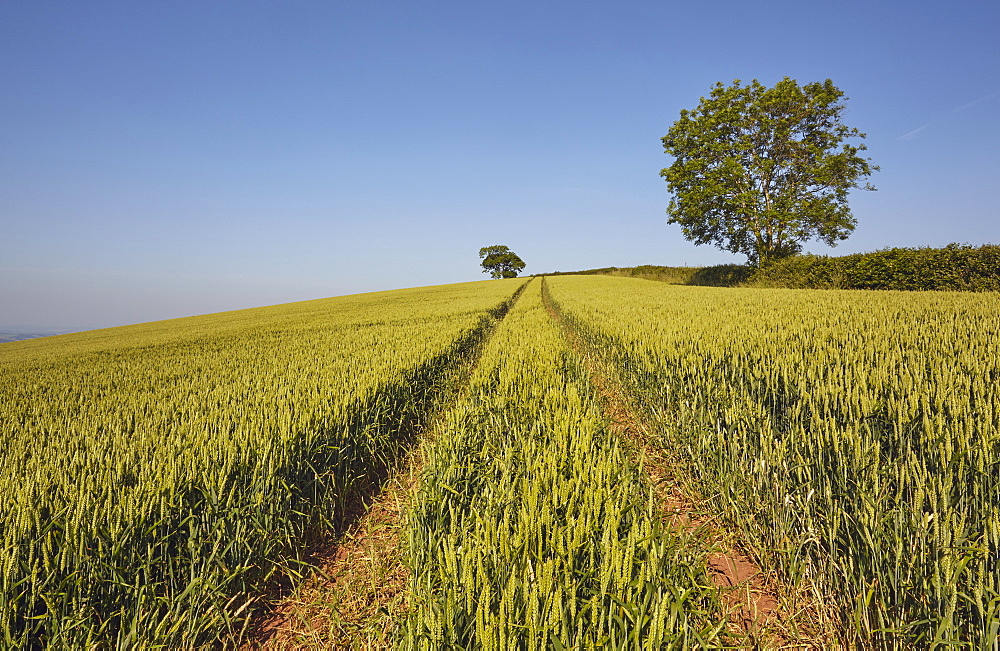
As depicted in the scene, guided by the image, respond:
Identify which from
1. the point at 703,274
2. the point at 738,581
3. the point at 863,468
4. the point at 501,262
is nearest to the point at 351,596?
the point at 738,581

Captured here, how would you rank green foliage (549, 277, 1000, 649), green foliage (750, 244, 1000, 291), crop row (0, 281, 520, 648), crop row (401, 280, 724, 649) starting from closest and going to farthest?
crop row (401, 280, 724, 649)
green foliage (549, 277, 1000, 649)
crop row (0, 281, 520, 648)
green foliage (750, 244, 1000, 291)

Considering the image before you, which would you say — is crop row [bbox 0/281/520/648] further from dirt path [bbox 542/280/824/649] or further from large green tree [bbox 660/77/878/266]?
large green tree [bbox 660/77/878/266]

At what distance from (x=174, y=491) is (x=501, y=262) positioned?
95.9m

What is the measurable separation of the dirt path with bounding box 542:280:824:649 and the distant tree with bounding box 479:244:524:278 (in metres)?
93.5

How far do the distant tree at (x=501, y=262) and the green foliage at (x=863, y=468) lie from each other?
3663 inches

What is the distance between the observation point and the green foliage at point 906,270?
13.6 metres

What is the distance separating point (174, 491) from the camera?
87.4 inches

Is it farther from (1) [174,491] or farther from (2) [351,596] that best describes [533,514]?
(1) [174,491]

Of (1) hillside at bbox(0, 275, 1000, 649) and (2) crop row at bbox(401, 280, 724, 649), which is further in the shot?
(1) hillside at bbox(0, 275, 1000, 649)

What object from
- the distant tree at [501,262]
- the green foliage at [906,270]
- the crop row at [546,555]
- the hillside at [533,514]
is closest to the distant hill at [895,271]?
the green foliage at [906,270]

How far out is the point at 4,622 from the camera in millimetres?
1530

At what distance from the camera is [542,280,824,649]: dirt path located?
1.91 m

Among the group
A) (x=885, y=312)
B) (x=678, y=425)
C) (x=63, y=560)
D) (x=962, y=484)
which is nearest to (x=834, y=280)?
(x=885, y=312)

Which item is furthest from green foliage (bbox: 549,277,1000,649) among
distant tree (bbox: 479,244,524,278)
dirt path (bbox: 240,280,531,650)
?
distant tree (bbox: 479,244,524,278)
